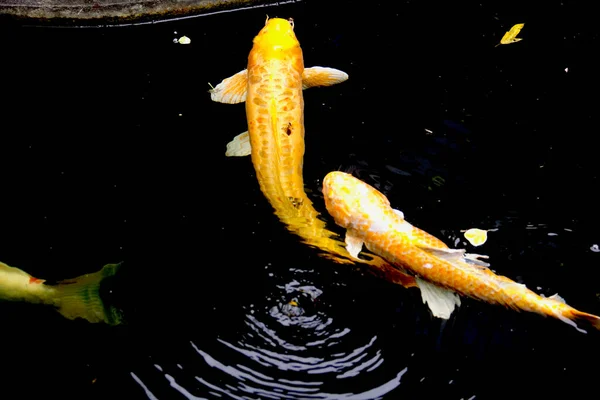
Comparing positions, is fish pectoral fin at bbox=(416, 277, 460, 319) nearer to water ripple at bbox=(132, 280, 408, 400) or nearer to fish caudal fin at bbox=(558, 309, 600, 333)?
water ripple at bbox=(132, 280, 408, 400)

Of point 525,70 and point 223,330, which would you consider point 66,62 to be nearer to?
point 223,330

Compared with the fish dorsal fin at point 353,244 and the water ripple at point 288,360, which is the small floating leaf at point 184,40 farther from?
the water ripple at point 288,360

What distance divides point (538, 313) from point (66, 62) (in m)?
4.62

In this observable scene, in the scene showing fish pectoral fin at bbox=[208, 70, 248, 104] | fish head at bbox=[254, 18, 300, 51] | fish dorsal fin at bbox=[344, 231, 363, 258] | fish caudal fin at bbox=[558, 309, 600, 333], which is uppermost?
fish head at bbox=[254, 18, 300, 51]

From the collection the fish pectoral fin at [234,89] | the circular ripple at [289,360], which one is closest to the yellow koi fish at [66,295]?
the circular ripple at [289,360]

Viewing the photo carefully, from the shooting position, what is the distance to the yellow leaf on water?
538 cm

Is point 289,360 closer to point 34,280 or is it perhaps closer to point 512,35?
point 34,280

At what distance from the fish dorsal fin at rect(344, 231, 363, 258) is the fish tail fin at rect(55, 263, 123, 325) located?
133 centimetres

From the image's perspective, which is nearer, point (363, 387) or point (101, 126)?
point (363, 387)

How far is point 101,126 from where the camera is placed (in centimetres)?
469

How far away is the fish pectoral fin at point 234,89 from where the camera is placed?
4.37 meters

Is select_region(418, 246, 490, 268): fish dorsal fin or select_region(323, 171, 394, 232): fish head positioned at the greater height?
select_region(323, 171, 394, 232): fish head

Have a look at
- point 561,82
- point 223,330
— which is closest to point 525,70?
point 561,82

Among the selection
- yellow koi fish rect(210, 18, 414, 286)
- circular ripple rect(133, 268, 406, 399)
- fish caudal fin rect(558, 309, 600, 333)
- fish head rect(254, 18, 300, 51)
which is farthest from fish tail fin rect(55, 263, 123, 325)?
fish caudal fin rect(558, 309, 600, 333)
